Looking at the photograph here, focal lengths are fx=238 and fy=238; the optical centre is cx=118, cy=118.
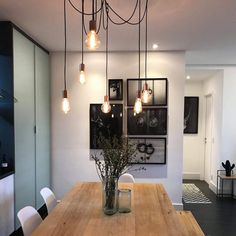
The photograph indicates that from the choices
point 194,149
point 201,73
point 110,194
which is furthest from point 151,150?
point 194,149

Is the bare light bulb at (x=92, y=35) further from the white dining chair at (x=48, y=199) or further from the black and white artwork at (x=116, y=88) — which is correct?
the black and white artwork at (x=116, y=88)

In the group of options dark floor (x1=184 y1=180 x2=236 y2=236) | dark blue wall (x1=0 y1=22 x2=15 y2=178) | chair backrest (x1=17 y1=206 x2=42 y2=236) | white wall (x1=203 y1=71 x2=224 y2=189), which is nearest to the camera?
chair backrest (x1=17 y1=206 x2=42 y2=236)

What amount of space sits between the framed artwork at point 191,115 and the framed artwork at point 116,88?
2569mm

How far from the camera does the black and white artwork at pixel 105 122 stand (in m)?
4.04

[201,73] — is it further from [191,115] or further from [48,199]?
[48,199]

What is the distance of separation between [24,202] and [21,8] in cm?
243

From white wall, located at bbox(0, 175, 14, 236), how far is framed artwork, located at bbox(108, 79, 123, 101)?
2009mm

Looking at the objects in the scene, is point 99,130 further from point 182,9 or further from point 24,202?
point 182,9

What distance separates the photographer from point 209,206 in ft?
13.9

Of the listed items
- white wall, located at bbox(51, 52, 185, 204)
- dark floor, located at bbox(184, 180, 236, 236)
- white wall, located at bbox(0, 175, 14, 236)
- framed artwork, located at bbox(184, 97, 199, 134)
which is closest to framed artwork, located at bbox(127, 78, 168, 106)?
white wall, located at bbox(51, 52, 185, 204)

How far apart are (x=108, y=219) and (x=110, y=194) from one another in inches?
8.1

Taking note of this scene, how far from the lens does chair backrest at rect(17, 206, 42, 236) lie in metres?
1.80

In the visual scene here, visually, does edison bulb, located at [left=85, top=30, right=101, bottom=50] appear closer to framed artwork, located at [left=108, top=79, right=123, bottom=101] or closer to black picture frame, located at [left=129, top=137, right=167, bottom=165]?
framed artwork, located at [left=108, top=79, right=123, bottom=101]

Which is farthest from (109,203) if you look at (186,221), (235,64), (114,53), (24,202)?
(235,64)
